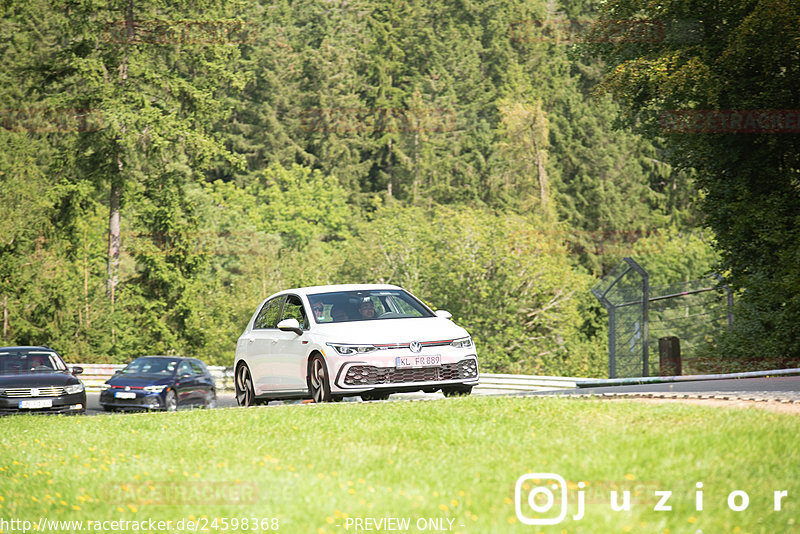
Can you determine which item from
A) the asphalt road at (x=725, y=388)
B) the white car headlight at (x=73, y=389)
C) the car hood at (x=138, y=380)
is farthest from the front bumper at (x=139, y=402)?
the asphalt road at (x=725, y=388)

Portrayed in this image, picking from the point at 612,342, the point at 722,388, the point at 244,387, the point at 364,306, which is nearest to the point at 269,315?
the point at 244,387

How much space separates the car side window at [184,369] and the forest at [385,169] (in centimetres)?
1161

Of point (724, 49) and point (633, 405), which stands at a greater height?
point (724, 49)

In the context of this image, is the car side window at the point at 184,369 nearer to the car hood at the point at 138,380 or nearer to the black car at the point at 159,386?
the black car at the point at 159,386

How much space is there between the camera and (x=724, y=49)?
77.9ft

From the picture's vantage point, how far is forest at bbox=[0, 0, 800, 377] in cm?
2488

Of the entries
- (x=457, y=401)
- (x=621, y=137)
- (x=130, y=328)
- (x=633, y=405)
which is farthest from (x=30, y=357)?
(x=621, y=137)

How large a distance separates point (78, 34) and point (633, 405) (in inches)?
1892

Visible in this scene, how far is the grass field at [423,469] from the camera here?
7.93 meters

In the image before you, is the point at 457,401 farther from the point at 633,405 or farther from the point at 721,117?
the point at 721,117

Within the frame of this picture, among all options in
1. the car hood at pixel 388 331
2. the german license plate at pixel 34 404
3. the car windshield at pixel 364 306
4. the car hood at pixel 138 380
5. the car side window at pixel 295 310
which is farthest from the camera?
the car hood at pixel 138 380

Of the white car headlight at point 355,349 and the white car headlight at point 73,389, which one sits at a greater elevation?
the white car headlight at point 355,349

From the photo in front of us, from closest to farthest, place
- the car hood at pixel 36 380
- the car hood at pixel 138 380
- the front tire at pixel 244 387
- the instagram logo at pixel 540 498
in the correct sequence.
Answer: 1. the instagram logo at pixel 540 498
2. the front tire at pixel 244 387
3. the car hood at pixel 36 380
4. the car hood at pixel 138 380

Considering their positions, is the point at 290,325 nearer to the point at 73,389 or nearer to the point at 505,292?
the point at 73,389
